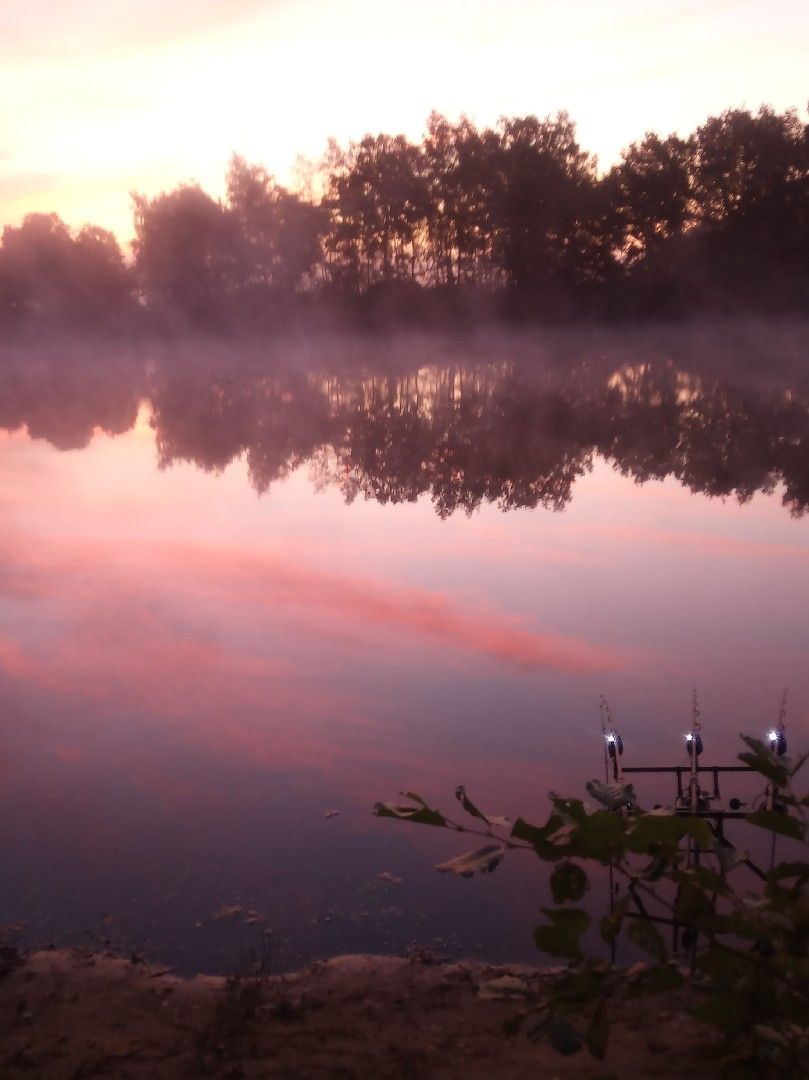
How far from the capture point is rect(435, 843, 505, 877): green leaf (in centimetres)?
196

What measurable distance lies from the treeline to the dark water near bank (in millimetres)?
37489

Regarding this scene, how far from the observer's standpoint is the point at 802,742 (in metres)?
6.41

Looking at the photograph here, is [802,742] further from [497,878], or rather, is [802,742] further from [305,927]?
[305,927]

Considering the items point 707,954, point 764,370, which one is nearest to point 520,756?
point 707,954

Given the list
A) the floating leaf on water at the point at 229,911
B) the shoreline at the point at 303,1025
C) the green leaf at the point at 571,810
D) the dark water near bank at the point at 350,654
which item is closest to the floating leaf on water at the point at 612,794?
the green leaf at the point at 571,810

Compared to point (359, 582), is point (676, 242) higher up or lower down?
higher up

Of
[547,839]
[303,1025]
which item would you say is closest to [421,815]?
[547,839]

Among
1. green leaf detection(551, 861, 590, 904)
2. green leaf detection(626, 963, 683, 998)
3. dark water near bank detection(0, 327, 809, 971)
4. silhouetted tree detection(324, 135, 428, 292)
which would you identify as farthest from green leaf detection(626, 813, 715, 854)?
silhouetted tree detection(324, 135, 428, 292)

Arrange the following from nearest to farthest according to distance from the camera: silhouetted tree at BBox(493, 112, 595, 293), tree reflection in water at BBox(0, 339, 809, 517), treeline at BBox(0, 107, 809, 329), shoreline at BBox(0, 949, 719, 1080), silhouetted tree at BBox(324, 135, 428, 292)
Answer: shoreline at BBox(0, 949, 719, 1080) < tree reflection in water at BBox(0, 339, 809, 517) < treeline at BBox(0, 107, 809, 329) < silhouetted tree at BBox(493, 112, 595, 293) < silhouetted tree at BBox(324, 135, 428, 292)

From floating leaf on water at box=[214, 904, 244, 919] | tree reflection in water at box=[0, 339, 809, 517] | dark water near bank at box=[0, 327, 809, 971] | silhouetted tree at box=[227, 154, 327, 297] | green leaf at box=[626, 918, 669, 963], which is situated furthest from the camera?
silhouetted tree at box=[227, 154, 327, 297]

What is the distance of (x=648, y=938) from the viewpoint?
208 centimetres

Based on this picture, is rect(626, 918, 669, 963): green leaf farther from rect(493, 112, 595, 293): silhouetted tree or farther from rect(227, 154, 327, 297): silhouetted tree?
rect(227, 154, 327, 297): silhouetted tree

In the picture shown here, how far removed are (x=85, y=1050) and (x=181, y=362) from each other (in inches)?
2154

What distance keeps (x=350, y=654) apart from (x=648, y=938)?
261 inches
